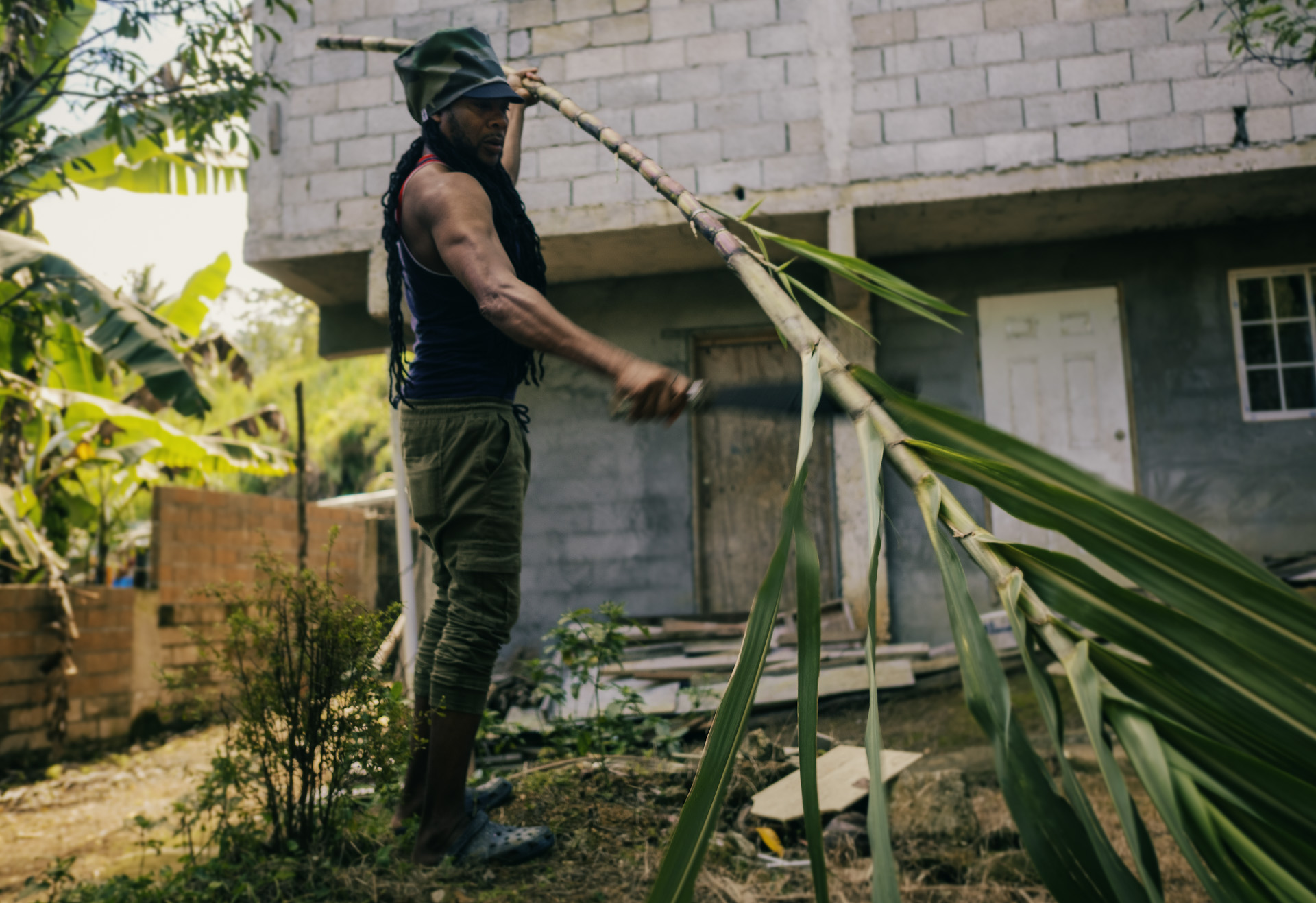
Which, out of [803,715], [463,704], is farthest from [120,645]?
[803,715]

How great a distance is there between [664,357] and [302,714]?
14.7 ft

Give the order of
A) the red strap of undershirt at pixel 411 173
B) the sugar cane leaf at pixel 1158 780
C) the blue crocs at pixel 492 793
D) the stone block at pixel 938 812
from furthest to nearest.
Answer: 1. the stone block at pixel 938 812
2. the blue crocs at pixel 492 793
3. the red strap of undershirt at pixel 411 173
4. the sugar cane leaf at pixel 1158 780

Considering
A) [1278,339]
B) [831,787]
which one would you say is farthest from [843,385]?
[1278,339]

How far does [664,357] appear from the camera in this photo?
6.66m

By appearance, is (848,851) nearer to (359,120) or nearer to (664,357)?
(664,357)

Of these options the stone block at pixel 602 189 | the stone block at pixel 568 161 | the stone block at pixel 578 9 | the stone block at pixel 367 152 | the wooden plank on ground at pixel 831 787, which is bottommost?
the wooden plank on ground at pixel 831 787

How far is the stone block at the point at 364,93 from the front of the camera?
234 inches

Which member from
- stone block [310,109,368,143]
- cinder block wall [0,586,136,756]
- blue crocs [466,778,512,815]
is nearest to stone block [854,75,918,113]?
stone block [310,109,368,143]

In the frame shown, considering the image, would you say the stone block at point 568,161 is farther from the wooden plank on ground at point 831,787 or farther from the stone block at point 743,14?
the wooden plank on ground at point 831,787

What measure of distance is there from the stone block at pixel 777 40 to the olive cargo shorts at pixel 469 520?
4.19m

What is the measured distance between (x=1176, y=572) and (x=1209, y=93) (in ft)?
18.6

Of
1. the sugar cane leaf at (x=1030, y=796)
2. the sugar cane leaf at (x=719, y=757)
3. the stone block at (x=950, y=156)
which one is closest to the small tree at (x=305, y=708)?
the sugar cane leaf at (x=719, y=757)

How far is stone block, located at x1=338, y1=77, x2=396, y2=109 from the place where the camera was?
234 inches

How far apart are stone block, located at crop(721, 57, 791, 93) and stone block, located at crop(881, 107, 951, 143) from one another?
0.71 m
